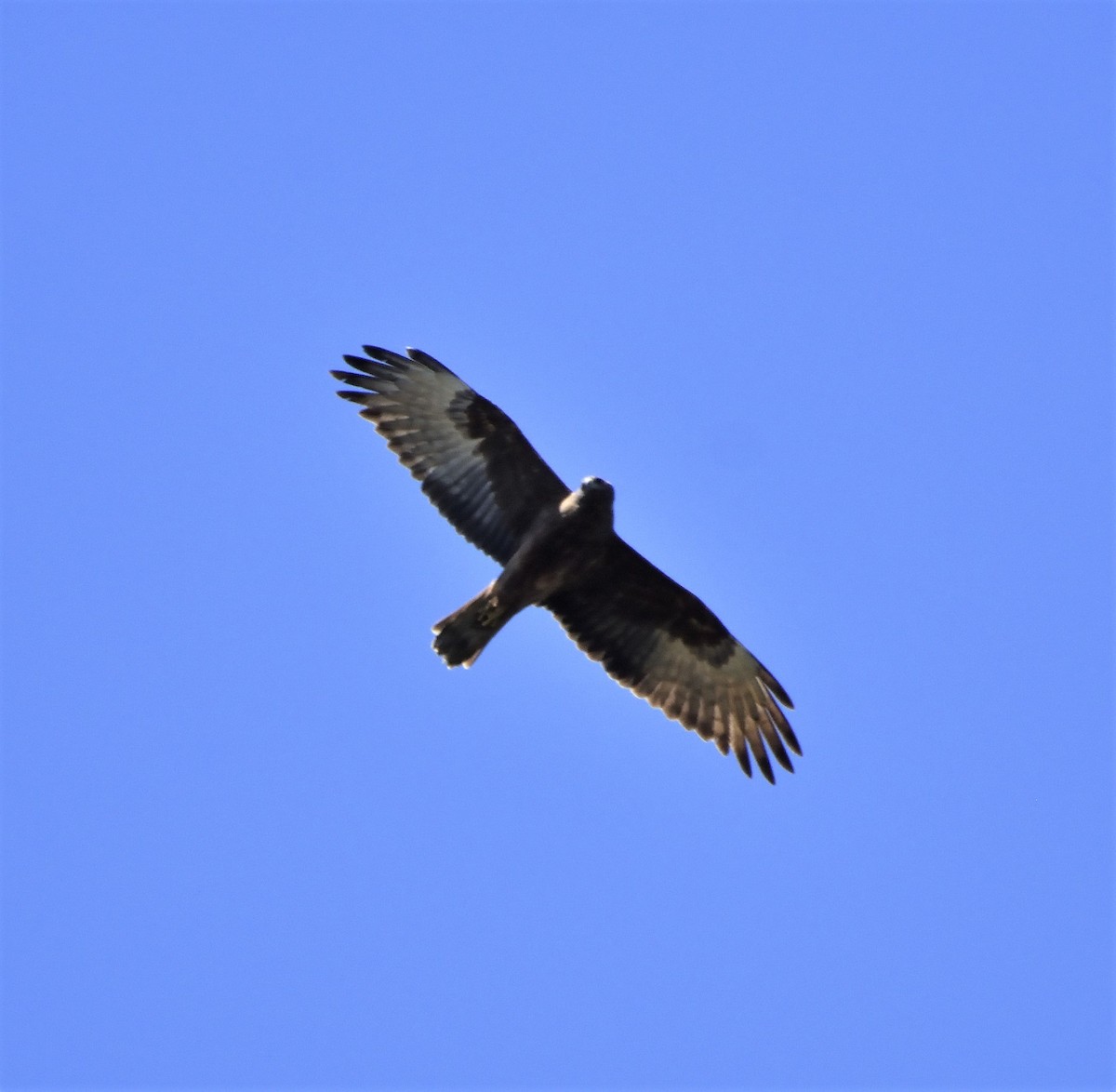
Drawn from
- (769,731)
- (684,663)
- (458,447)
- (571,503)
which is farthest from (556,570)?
(769,731)

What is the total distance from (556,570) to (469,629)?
2.70 ft

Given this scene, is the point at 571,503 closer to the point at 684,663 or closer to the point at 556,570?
the point at 556,570

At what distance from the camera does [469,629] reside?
43.9 ft

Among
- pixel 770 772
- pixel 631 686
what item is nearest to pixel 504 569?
pixel 631 686

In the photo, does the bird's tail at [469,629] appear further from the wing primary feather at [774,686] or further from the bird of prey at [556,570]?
the wing primary feather at [774,686]

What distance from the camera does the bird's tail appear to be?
13.3 meters

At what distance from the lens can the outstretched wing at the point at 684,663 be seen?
14.3 metres

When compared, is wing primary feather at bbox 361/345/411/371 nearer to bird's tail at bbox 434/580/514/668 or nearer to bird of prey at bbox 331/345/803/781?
bird of prey at bbox 331/345/803/781

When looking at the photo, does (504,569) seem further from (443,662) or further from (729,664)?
(729,664)

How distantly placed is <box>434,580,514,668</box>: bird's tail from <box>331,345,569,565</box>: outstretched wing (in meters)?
0.65

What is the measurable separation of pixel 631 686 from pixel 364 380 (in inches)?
132

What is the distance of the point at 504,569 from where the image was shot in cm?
1346

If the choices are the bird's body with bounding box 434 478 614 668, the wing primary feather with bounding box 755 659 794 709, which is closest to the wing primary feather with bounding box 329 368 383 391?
the bird's body with bounding box 434 478 614 668

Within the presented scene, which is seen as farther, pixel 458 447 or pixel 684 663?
pixel 684 663
